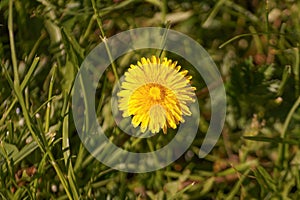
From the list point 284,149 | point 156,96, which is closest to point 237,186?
point 284,149

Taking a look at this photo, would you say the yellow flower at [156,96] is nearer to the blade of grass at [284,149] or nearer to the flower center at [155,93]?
the flower center at [155,93]

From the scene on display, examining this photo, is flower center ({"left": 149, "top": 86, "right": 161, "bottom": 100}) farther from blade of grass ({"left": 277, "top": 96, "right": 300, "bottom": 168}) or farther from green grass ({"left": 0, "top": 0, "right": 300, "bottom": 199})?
blade of grass ({"left": 277, "top": 96, "right": 300, "bottom": 168})

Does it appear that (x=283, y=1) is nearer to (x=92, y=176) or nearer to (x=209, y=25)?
(x=209, y=25)

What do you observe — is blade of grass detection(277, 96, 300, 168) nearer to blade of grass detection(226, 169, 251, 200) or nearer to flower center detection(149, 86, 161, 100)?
blade of grass detection(226, 169, 251, 200)

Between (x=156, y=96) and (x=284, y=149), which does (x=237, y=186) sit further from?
(x=156, y=96)

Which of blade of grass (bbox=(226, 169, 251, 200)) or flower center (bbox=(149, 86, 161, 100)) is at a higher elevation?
flower center (bbox=(149, 86, 161, 100))

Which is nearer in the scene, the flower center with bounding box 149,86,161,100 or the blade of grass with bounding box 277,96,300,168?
the flower center with bounding box 149,86,161,100

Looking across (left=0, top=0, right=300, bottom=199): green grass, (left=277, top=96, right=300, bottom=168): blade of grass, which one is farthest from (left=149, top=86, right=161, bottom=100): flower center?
A: (left=277, top=96, right=300, bottom=168): blade of grass
